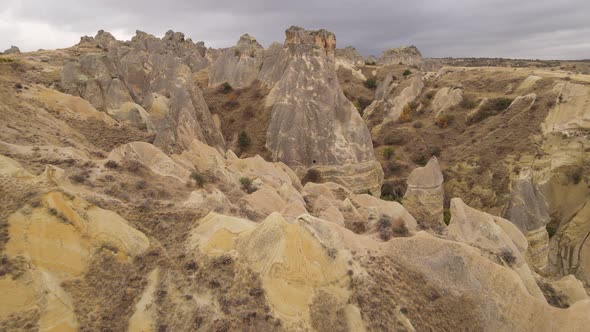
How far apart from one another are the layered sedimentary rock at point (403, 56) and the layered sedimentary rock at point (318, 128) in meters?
60.4

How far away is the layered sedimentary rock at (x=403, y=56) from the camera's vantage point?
282 feet

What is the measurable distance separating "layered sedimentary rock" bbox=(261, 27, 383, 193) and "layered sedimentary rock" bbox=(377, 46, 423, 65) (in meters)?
60.4

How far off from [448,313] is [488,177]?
952 inches

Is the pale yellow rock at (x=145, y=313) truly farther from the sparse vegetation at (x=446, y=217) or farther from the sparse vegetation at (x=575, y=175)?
the sparse vegetation at (x=575, y=175)

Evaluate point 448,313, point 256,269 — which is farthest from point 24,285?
point 448,313

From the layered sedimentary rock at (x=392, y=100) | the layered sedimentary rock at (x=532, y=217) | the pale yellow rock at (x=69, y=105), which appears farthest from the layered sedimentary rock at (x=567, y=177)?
the pale yellow rock at (x=69, y=105)

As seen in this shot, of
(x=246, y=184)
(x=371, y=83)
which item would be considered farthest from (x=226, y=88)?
(x=371, y=83)

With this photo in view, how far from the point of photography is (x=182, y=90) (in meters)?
24.7

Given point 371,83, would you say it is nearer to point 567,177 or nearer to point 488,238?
point 567,177

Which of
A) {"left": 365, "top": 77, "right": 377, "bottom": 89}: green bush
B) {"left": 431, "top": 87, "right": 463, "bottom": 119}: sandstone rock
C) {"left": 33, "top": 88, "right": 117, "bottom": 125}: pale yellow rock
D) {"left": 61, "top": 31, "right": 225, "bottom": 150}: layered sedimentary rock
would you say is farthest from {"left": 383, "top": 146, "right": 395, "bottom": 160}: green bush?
{"left": 33, "top": 88, "right": 117, "bottom": 125}: pale yellow rock

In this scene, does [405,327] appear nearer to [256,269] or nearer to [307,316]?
[307,316]

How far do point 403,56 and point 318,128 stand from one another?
67030 millimetres

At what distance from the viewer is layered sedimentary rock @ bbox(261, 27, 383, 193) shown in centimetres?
2783

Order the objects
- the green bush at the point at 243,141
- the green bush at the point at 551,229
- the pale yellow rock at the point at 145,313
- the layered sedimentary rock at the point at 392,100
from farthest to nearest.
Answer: the layered sedimentary rock at the point at 392,100
the green bush at the point at 243,141
the green bush at the point at 551,229
the pale yellow rock at the point at 145,313
